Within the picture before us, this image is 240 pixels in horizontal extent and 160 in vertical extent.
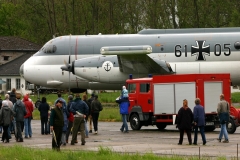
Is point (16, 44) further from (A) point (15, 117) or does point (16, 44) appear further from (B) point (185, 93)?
(A) point (15, 117)

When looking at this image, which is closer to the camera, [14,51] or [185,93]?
[185,93]

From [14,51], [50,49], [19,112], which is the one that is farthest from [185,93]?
[14,51]

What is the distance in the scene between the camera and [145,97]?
31.5 m

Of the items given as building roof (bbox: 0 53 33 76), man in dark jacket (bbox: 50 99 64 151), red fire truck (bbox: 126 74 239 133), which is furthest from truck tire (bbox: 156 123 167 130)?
building roof (bbox: 0 53 33 76)

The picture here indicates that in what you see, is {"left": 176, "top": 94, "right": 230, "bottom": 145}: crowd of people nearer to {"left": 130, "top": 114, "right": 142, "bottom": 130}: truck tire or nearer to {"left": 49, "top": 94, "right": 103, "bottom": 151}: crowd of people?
{"left": 49, "top": 94, "right": 103, "bottom": 151}: crowd of people

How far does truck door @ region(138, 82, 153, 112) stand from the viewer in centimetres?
3123

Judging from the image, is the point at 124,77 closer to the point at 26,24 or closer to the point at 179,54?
the point at 179,54

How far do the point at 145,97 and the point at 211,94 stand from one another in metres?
3.10

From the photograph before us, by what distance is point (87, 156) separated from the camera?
1988 centimetres

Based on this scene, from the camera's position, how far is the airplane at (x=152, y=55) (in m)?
44.3

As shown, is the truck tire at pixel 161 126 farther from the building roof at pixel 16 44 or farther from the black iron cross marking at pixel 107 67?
the building roof at pixel 16 44

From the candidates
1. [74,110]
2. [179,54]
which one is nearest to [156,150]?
[74,110]

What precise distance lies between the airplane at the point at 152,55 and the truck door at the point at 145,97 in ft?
35.0

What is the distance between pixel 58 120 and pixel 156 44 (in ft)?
77.6
